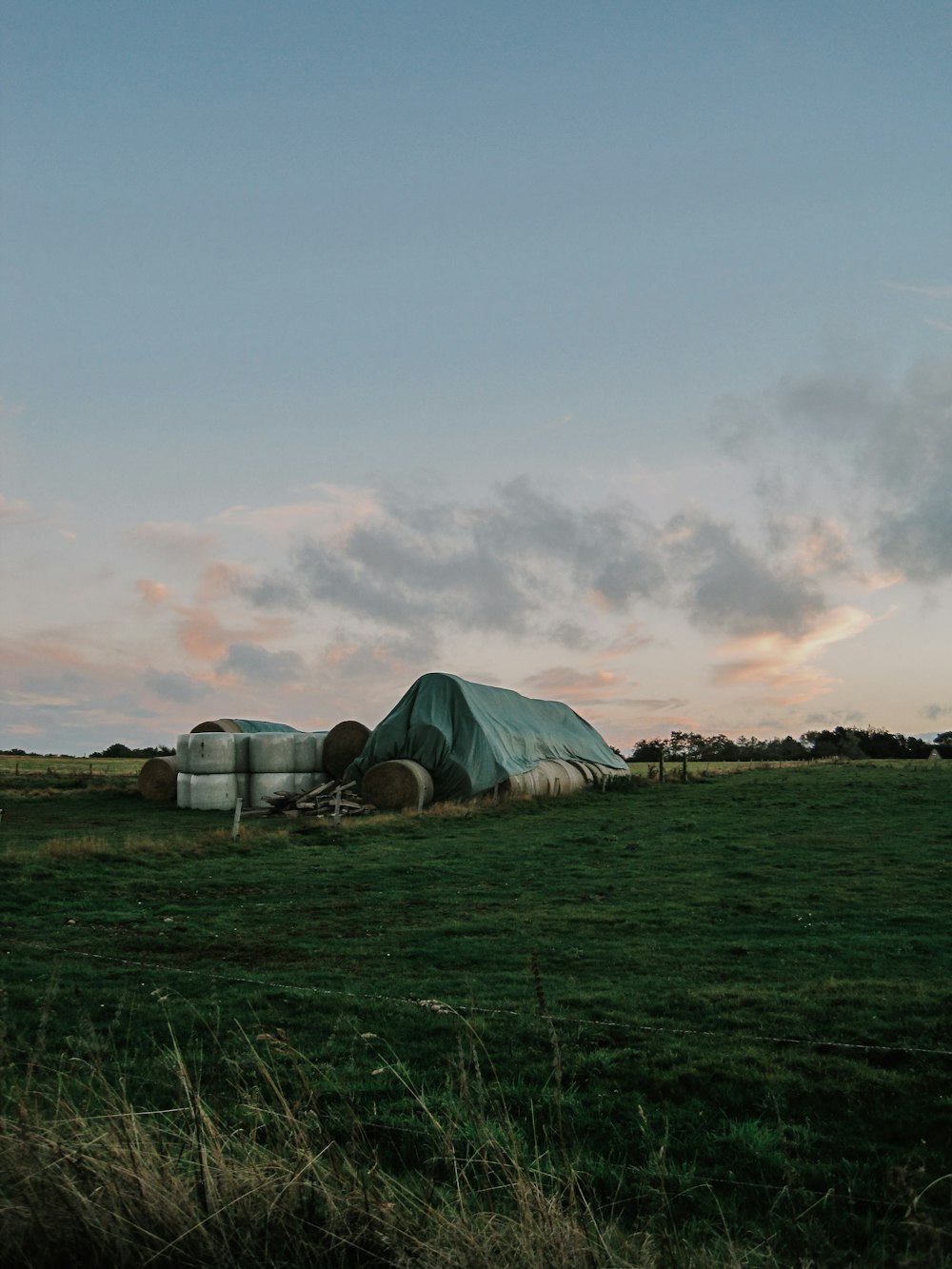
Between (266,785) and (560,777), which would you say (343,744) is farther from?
(560,777)

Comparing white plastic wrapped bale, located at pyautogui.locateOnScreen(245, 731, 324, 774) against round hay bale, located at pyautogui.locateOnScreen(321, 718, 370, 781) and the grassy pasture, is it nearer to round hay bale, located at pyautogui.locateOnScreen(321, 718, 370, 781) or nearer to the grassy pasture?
round hay bale, located at pyautogui.locateOnScreen(321, 718, 370, 781)

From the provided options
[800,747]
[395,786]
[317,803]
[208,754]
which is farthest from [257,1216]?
[800,747]

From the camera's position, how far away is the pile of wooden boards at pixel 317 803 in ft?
94.4

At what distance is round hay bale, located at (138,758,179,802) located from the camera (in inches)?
1337

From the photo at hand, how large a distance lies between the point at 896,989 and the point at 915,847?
12174mm

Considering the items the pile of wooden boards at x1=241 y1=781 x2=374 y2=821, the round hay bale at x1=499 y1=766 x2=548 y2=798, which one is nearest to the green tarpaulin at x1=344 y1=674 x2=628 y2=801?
the round hay bale at x1=499 y1=766 x2=548 y2=798

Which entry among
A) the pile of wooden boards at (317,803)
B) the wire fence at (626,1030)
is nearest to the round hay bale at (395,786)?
the pile of wooden boards at (317,803)

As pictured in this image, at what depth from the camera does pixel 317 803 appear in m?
29.5

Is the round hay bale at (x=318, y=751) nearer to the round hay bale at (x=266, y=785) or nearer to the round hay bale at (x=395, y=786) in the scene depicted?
the round hay bale at (x=266, y=785)

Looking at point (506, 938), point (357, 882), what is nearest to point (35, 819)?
point (357, 882)

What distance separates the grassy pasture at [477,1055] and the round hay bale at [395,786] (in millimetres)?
9280

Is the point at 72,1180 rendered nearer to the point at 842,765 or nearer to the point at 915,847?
the point at 915,847

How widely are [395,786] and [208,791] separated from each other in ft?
21.4

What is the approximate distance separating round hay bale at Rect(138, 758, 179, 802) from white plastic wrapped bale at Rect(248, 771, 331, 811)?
10.8 feet
